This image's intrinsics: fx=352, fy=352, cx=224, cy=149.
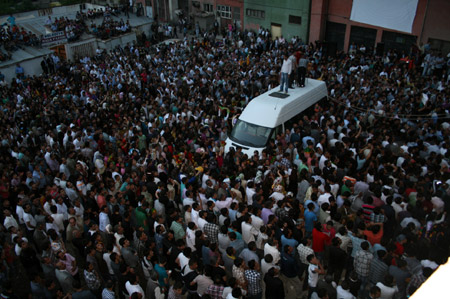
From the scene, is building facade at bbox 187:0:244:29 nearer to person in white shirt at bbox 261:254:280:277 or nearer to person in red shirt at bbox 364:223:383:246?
person in red shirt at bbox 364:223:383:246

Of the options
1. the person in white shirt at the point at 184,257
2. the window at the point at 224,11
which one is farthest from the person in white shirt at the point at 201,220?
the window at the point at 224,11

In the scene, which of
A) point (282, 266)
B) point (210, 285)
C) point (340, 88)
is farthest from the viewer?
point (340, 88)

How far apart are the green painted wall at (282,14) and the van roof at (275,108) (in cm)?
1304

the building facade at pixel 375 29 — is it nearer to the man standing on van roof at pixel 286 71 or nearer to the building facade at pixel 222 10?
the building facade at pixel 222 10

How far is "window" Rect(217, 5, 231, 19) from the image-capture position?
28.1m

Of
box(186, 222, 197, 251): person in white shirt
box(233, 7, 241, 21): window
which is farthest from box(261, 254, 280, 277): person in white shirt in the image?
box(233, 7, 241, 21): window

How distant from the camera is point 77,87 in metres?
17.1

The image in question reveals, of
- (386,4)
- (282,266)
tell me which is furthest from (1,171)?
(386,4)

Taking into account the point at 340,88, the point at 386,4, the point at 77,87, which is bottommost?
the point at 77,87

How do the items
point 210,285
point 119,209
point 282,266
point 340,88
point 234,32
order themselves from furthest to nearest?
point 234,32, point 340,88, point 119,209, point 282,266, point 210,285

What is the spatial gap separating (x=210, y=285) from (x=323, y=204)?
267cm

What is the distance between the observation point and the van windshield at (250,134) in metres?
9.96

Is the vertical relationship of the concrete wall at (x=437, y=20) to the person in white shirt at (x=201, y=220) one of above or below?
above

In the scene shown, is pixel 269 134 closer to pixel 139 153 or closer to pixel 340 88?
pixel 139 153
